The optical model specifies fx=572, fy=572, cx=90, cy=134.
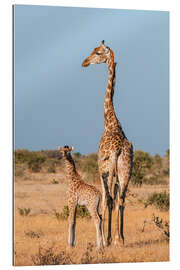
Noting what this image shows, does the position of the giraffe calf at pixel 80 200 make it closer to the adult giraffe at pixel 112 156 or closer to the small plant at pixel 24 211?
the adult giraffe at pixel 112 156

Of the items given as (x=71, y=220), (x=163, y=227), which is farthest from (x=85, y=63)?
(x=163, y=227)

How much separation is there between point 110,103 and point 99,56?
80cm

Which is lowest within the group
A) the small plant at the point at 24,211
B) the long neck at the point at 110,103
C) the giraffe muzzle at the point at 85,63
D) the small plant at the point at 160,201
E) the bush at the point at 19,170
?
the small plant at the point at 24,211

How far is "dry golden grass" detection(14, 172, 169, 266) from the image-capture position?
29.1ft

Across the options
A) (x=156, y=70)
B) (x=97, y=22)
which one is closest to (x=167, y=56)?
(x=156, y=70)

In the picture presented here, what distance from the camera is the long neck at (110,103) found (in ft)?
31.1

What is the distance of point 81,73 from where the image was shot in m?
9.83

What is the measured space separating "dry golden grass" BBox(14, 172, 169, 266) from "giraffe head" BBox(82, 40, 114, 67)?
254 cm

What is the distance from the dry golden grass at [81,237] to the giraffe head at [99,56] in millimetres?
2536

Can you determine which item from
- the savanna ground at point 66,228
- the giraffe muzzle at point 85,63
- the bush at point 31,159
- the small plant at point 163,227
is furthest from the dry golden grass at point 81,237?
the bush at point 31,159
